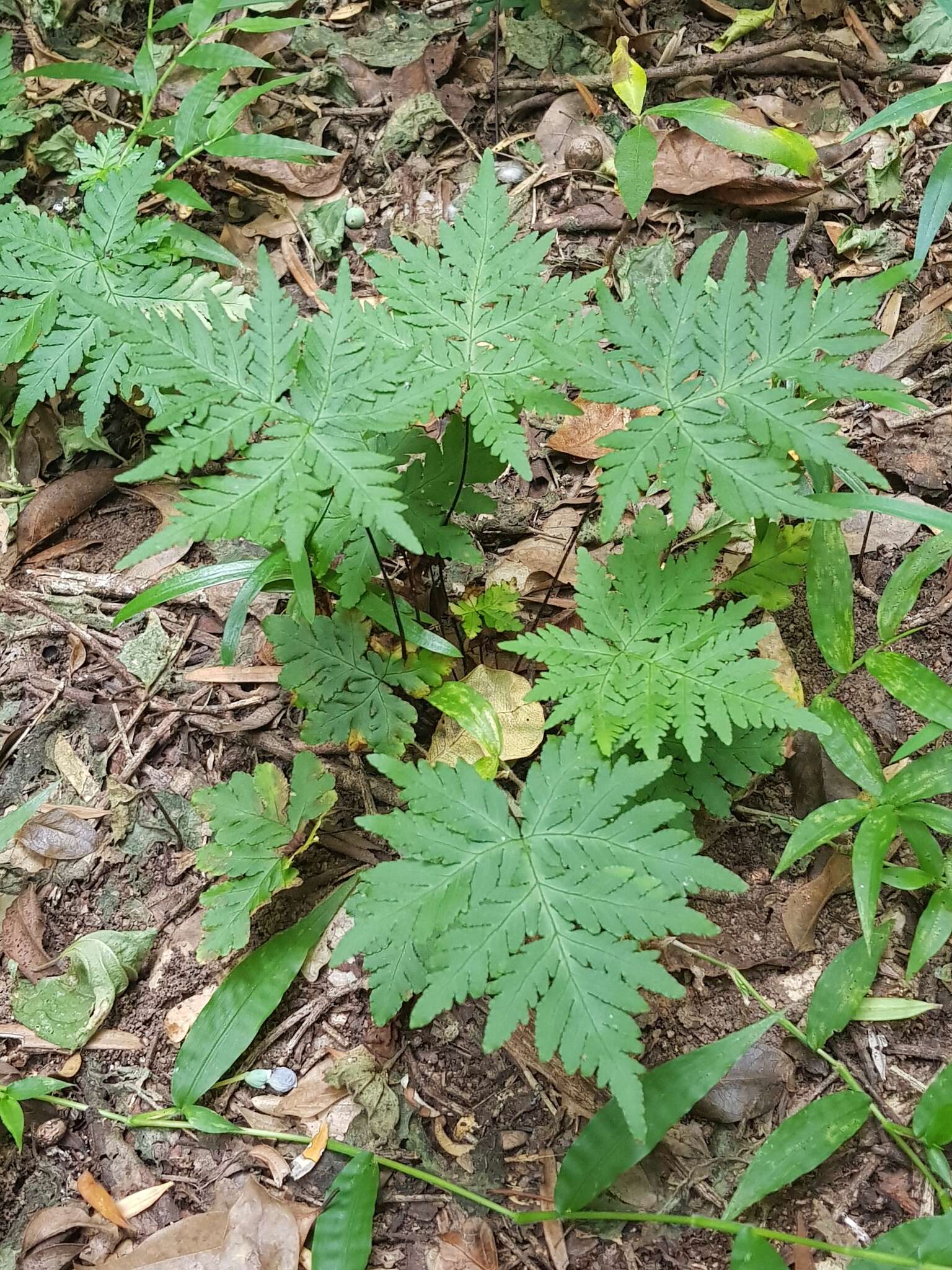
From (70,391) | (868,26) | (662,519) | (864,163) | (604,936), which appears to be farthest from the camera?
(868,26)

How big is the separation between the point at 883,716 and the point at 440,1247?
5.81ft

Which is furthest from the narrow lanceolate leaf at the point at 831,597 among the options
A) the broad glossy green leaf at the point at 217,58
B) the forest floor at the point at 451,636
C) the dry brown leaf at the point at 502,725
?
the broad glossy green leaf at the point at 217,58

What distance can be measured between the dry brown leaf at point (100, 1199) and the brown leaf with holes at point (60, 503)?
6.36ft

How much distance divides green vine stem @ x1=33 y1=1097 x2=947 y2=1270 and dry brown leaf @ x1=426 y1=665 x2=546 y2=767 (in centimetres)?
66

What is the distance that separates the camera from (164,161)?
3.48 m

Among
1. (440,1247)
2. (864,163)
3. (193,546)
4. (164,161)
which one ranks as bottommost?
(440,1247)

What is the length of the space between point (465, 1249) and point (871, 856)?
4.14 feet

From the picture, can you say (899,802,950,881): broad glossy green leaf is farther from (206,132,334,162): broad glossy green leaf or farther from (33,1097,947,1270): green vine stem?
(206,132,334,162): broad glossy green leaf

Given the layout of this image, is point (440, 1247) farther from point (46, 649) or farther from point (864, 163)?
point (864, 163)

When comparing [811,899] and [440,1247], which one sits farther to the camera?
[811,899]

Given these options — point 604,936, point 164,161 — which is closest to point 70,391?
point 164,161

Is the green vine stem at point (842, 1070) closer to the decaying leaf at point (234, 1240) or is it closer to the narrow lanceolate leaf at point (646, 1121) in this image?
the narrow lanceolate leaf at point (646, 1121)

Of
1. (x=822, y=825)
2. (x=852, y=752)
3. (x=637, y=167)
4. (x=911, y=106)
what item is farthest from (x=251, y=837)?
(x=911, y=106)

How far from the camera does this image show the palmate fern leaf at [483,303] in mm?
1983
